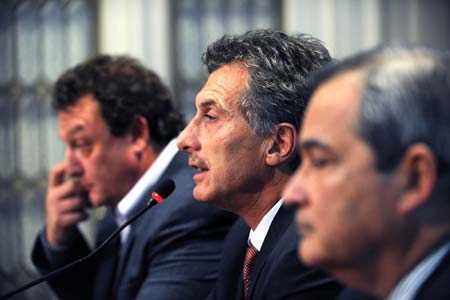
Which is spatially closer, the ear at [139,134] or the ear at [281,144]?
the ear at [281,144]

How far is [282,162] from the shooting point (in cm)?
225

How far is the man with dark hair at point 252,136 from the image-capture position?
2.25 metres

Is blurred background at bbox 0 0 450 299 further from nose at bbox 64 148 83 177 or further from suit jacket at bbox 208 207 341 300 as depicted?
suit jacket at bbox 208 207 341 300

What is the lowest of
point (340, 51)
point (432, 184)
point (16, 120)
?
point (16, 120)

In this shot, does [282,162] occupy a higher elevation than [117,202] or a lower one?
higher

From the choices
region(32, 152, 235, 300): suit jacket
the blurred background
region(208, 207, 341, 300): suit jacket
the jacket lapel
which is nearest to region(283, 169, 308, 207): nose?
region(208, 207, 341, 300): suit jacket

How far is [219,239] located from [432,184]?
158 cm

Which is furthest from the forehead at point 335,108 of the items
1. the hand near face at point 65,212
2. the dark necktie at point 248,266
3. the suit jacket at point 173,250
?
the hand near face at point 65,212

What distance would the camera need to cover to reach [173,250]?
9.26 feet

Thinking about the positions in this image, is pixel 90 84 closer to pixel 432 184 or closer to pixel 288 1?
pixel 288 1

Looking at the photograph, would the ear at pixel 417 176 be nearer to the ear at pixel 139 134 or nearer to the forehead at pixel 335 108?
the forehead at pixel 335 108

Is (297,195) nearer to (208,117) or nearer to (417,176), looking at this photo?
(417,176)

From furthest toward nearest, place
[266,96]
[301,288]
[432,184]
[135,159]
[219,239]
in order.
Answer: [135,159] → [219,239] → [266,96] → [301,288] → [432,184]

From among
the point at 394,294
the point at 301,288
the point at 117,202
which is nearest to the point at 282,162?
the point at 301,288
